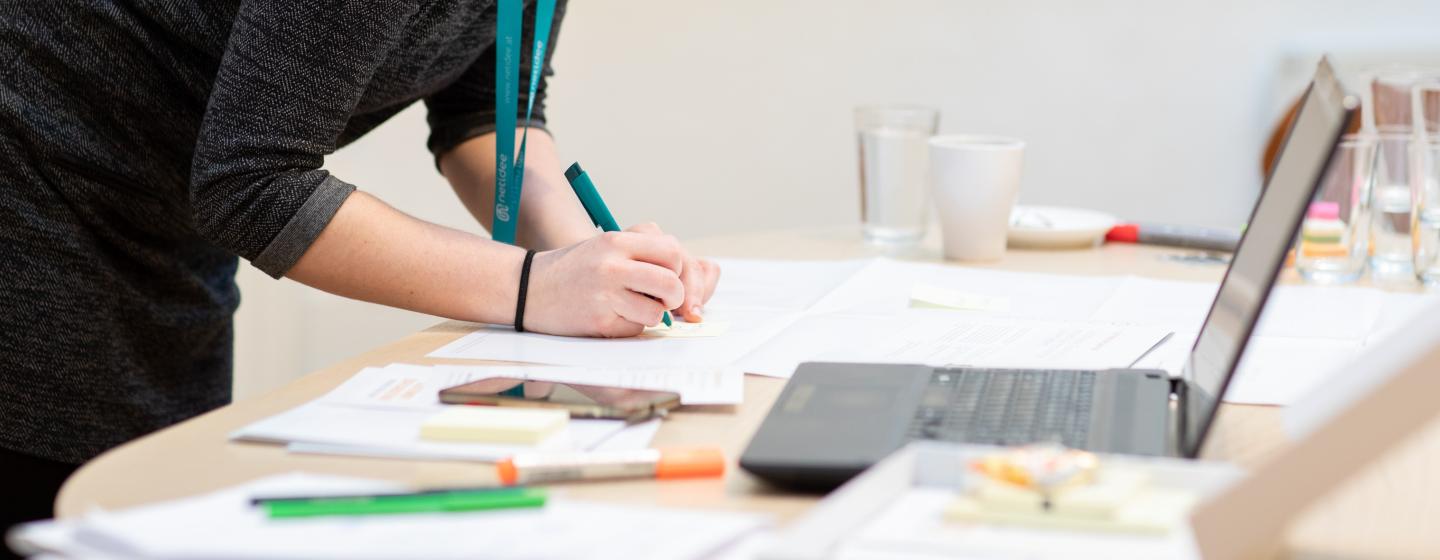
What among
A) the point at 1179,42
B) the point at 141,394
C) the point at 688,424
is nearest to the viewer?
the point at 688,424

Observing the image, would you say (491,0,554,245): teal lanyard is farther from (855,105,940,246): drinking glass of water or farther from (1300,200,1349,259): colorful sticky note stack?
(1300,200,1349,259): colorful sticky note stack

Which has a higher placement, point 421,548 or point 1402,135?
point 1402,135

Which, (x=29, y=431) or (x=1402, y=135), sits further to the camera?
(x=1402, y=135)

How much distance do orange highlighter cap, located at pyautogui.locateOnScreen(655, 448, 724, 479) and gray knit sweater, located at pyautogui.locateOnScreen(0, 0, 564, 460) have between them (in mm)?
410

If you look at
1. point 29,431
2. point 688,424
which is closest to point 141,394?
point 29,431

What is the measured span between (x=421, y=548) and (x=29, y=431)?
0.74 meters

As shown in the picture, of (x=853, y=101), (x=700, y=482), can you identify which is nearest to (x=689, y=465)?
(x=700, y=482)

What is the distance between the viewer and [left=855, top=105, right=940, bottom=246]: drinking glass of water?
1.43m

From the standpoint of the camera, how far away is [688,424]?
73 cm

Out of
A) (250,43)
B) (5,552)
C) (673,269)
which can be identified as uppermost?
(250,43)

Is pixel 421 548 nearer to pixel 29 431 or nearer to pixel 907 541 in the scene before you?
pixel 907 541

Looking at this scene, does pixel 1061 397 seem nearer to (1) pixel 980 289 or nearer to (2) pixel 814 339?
(2) pixel 814 339

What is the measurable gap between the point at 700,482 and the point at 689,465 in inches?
0.4

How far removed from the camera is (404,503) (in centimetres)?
52
